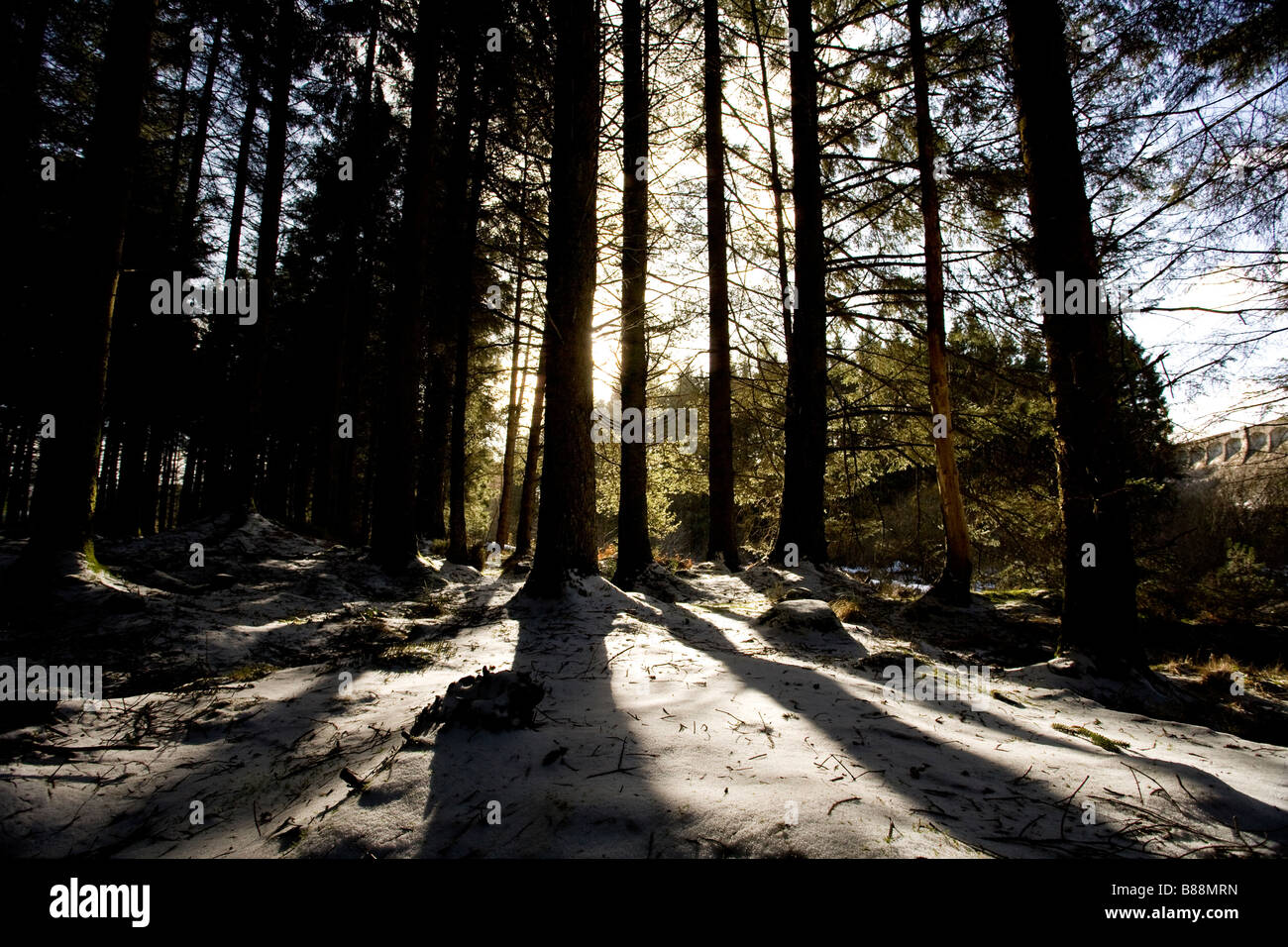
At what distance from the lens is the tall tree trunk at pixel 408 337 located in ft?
29.0

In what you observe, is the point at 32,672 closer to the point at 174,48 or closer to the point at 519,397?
the point at 174,48

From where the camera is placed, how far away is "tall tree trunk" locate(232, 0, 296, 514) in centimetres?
1030

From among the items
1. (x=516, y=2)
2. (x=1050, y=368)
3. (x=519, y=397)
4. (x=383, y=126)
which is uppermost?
(x=383, y=126)

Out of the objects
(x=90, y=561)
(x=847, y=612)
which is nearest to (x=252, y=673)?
(x=90, y=561)

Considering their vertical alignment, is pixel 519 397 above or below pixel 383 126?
below

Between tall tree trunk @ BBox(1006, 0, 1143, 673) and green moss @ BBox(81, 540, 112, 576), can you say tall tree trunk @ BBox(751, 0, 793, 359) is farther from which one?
green moss @ BBox(81, 540, 112, 576)

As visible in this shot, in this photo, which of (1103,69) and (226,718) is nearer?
(226,718)

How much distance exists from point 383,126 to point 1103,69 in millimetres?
15091

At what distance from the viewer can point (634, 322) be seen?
30.9 feet

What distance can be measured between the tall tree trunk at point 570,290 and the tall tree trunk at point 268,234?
7718mm

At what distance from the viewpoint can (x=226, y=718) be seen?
9.47 ft

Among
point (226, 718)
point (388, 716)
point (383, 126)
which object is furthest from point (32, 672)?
point (383, 126)

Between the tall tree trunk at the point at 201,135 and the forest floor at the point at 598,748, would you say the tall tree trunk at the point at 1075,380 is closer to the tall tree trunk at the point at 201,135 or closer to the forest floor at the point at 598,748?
the forest floor at the point at 598,748

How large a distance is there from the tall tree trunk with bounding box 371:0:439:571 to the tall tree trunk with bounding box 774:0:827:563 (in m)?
6.41
